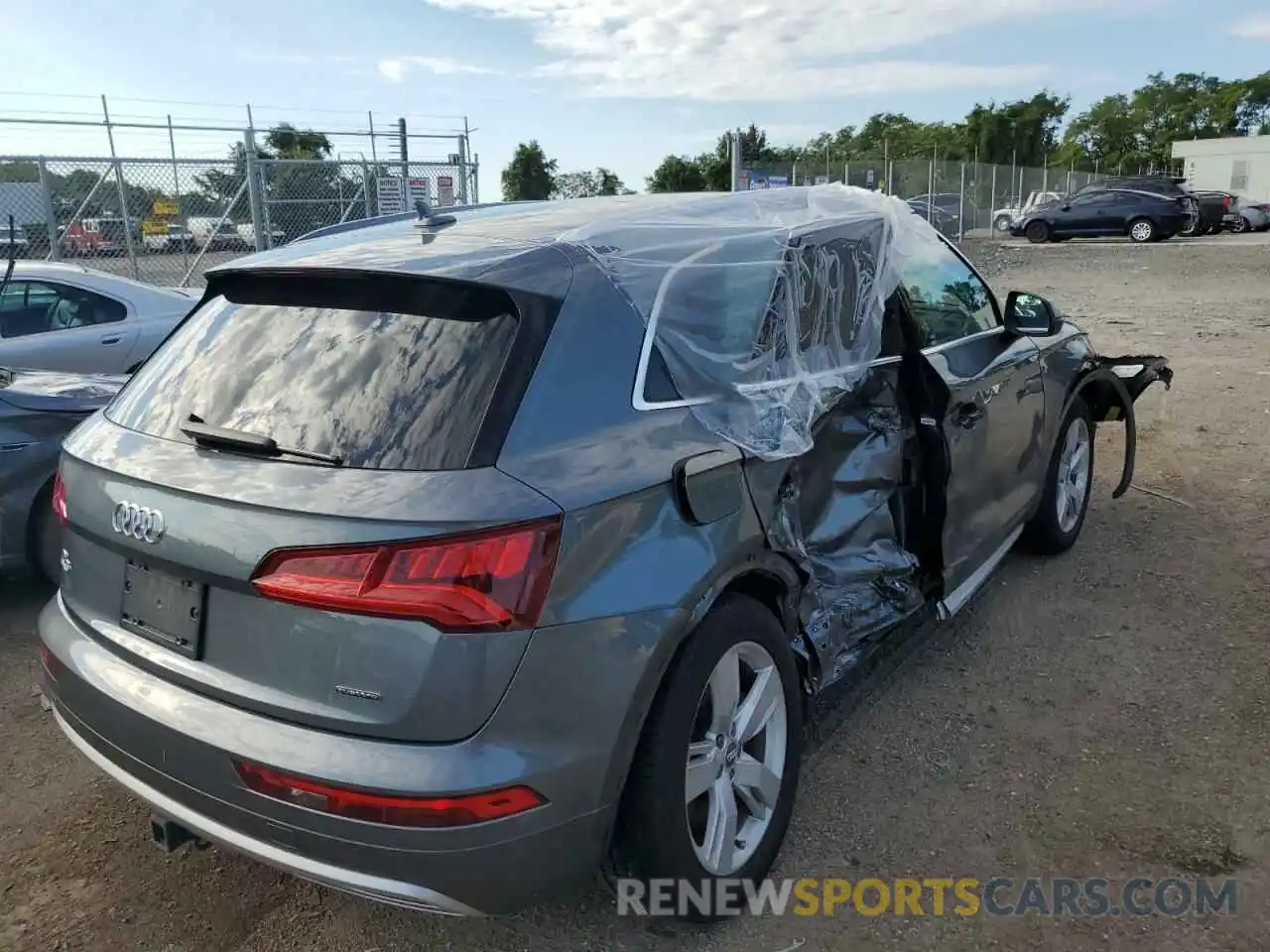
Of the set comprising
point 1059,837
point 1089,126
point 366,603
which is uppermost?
point 1089,126

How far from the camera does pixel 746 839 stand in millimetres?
2684

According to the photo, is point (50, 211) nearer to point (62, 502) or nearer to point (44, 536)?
point (44, 536)

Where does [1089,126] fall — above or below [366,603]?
above

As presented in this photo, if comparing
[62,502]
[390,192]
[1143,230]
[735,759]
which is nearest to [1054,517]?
[735,759]

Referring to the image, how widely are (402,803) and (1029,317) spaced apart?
3641 mm

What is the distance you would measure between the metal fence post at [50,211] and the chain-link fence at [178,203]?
1 centimetres

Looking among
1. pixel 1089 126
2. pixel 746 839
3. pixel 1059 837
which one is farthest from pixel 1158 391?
pixel 1089 126

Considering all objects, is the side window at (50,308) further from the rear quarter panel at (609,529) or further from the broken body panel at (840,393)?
the rear quarter panel at (609,529)

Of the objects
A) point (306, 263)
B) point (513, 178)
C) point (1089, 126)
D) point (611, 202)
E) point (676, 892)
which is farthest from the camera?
point (1089, 126)

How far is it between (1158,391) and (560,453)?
7997 millimetres

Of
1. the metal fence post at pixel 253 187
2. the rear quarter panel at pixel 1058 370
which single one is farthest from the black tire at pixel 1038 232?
the rear quarter panel at pixel 1058 370

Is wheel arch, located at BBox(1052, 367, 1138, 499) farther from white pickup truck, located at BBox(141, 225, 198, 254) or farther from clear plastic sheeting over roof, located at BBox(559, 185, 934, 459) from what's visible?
white pickup truck, located at BBox(141, 225, 198, 254)

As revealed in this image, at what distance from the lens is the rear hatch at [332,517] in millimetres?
1970

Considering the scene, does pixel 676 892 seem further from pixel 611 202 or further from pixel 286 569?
pixel 611 202
